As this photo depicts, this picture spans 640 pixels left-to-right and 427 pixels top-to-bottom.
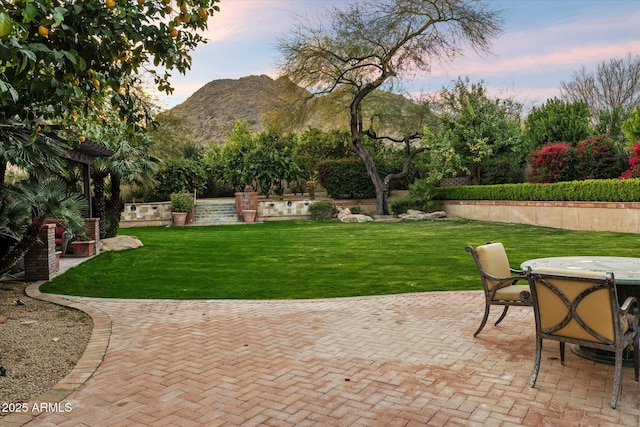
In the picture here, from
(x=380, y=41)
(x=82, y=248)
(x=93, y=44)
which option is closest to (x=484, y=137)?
(x=380, y=41)

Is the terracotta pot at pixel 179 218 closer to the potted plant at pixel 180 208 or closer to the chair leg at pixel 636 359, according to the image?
the potted plant at pixel 180 208

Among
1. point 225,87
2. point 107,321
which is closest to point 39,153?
point 107,321

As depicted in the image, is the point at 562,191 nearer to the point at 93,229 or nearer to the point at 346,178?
the point at 346,178

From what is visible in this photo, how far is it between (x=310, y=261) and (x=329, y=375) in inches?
284

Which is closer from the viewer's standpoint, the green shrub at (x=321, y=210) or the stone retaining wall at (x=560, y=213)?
the stone retaining wall at (x=560, y=213)

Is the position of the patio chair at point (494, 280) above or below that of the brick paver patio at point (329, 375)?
above

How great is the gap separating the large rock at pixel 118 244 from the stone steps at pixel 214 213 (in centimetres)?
885

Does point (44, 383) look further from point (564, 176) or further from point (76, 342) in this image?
point (564, 176)

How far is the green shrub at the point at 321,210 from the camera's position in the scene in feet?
81.4

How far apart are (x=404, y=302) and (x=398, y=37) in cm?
1898

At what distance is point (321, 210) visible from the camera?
2484cm

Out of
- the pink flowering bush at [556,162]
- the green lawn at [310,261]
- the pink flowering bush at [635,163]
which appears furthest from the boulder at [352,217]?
the pink flowering bush at [635,163]

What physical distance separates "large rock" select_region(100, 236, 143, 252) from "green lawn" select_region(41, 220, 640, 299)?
429mm

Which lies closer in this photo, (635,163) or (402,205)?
(635,163)
